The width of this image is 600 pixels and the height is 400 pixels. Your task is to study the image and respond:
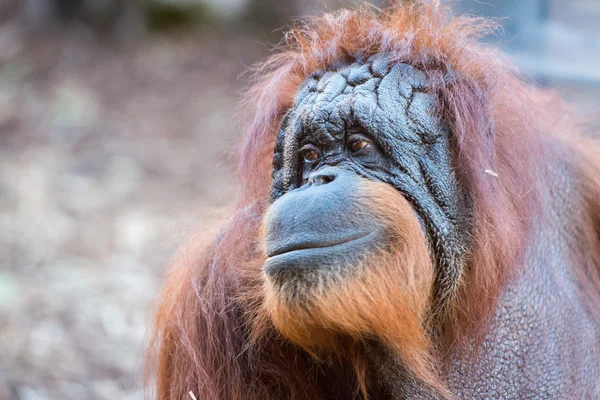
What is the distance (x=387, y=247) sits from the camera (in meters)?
2.07

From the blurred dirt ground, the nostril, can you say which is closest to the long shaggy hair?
the nostril

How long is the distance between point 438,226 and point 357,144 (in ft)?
1.06

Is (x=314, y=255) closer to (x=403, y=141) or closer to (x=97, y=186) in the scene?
(x=403, y=141)

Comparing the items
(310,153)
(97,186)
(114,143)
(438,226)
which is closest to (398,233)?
(438,226)

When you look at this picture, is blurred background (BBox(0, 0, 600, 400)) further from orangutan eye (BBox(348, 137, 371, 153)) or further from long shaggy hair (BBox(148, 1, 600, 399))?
orangutan eye (BBox(348, 137, 371, 153))

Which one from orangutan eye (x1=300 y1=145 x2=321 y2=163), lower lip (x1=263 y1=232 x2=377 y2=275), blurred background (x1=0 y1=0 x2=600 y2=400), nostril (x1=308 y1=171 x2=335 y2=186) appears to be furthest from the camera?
blurred background (x1=0 y1=0 x2=600 y2=400)

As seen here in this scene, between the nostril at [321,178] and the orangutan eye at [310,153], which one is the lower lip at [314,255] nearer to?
the nostril at [321,178]

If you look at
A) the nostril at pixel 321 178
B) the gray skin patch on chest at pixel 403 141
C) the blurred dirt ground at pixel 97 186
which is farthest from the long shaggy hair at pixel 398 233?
the blurred dirt ground at pixel 97 186

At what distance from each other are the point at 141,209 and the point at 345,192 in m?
3.89

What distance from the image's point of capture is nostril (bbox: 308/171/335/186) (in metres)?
2.10

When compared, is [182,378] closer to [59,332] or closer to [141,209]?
[59,332]

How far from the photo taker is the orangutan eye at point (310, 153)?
7.38ft

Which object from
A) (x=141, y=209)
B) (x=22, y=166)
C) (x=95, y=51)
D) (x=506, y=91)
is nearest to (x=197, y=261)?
(x=506, y=91)

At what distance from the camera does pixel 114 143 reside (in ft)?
21.8
